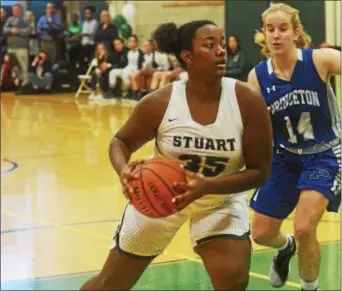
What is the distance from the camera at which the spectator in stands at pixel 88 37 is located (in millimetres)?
16797

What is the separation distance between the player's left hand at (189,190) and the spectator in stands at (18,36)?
14599mm

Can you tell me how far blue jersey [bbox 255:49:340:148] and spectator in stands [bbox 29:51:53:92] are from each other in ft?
43.3

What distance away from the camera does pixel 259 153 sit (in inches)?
123

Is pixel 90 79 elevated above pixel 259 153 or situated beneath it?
situated beneath

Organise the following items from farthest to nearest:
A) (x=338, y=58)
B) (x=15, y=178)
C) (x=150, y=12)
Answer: (x=150, y=12) → (x=15, y=178) → (x=338, y=58)

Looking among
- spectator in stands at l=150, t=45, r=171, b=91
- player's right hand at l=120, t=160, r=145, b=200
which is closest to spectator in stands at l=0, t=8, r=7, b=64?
spectator in stands at l=150, t=45, r=171, b=91

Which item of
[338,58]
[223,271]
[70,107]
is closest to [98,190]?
[338,58]

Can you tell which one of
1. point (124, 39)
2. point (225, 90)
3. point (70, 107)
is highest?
point (225, 90)

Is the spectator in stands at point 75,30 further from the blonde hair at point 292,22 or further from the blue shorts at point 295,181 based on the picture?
the blonde hair at point 292,22

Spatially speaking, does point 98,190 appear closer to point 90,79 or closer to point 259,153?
point 259,153

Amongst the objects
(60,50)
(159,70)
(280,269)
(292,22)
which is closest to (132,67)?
(159,70)

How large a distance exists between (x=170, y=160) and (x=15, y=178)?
5.74 meters

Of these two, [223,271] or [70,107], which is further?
[70,107]

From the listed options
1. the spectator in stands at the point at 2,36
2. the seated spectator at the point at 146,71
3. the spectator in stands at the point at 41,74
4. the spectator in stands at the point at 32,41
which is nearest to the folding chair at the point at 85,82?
the spectator in stands at the point at 41,74
